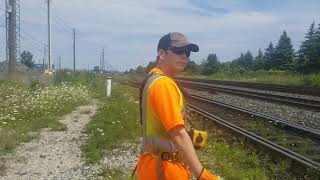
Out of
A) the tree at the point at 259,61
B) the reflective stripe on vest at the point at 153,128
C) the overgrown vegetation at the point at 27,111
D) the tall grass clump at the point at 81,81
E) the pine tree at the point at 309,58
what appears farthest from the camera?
the tree at the point at 259,61

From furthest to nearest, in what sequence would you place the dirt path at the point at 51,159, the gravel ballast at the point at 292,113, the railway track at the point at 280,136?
the gravel ballast at the point at 292,113 → the railway track at the point at 280,136 → the dirt path at the point at 51,159

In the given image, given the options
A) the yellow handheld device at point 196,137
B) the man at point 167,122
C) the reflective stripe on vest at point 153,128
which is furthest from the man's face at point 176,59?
the yellow handheld device at point 196,137

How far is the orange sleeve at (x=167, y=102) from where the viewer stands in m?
3.23

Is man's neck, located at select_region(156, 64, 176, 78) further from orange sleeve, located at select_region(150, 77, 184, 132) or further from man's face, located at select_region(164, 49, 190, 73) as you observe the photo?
orange sleeve, located at select_region(150, 77, 184, 132)

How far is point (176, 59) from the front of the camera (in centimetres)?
356

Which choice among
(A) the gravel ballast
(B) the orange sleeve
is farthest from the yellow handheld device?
(A) the gravel ballast

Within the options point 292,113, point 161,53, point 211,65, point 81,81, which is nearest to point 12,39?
point 81,81

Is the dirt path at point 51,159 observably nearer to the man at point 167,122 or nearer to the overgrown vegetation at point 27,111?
the overgrown vegetation at point 27,111

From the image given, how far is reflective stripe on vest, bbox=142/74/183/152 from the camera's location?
338 cm

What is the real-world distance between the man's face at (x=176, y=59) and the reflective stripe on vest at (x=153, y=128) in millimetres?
158

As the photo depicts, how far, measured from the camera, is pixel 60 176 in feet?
26.3

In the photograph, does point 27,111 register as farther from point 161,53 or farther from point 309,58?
point 309,58

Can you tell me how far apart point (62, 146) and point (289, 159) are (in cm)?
447

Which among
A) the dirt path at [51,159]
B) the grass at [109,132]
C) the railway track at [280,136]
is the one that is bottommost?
the dirt path at [51,159]
